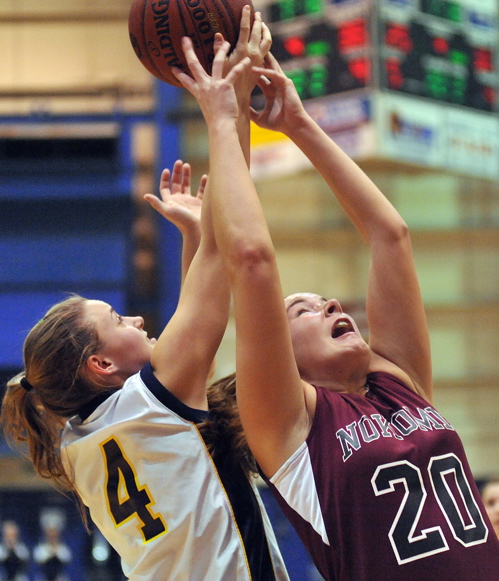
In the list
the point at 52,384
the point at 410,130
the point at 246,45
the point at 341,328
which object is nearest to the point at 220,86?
the point at 246,45

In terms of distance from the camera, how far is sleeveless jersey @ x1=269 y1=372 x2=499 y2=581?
1.94m

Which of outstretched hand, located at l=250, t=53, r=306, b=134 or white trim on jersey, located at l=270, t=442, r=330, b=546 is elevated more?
outstretched hand, located at l=250, t=53, r=306, b=134

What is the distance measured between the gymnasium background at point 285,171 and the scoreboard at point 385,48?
0.02m

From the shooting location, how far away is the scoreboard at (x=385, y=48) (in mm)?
7828

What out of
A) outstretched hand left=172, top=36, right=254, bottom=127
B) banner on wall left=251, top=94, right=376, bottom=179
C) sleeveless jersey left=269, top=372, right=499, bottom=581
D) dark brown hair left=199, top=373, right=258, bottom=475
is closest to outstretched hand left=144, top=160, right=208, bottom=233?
dark brown hair left=199, top=373, right=258, bottom=475

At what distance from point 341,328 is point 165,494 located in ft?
2.16

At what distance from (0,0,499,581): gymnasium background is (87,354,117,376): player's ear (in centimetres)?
487

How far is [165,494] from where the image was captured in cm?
212

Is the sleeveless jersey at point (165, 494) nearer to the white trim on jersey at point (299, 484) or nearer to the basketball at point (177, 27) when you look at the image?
the white trim on jersey at point (299, 484)

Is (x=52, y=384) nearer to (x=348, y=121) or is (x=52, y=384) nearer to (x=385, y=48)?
(x=348, y=121)

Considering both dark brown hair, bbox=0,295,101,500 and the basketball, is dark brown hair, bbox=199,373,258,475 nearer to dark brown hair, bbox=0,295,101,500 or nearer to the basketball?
dark brown hair, bbox=0,295,101,500

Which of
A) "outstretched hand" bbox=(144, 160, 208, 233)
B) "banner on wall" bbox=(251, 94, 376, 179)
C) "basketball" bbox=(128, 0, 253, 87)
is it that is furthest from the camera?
"banner on wall" bbox=(251, 94, 376, 179)

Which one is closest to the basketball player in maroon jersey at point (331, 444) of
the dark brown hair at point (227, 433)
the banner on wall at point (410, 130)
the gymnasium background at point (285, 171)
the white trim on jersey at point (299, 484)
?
the white trim on jersey at point (299, 484)

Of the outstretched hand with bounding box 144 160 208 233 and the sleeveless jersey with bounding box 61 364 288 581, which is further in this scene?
the outstretched hand with bounding box 144 160 208 233
